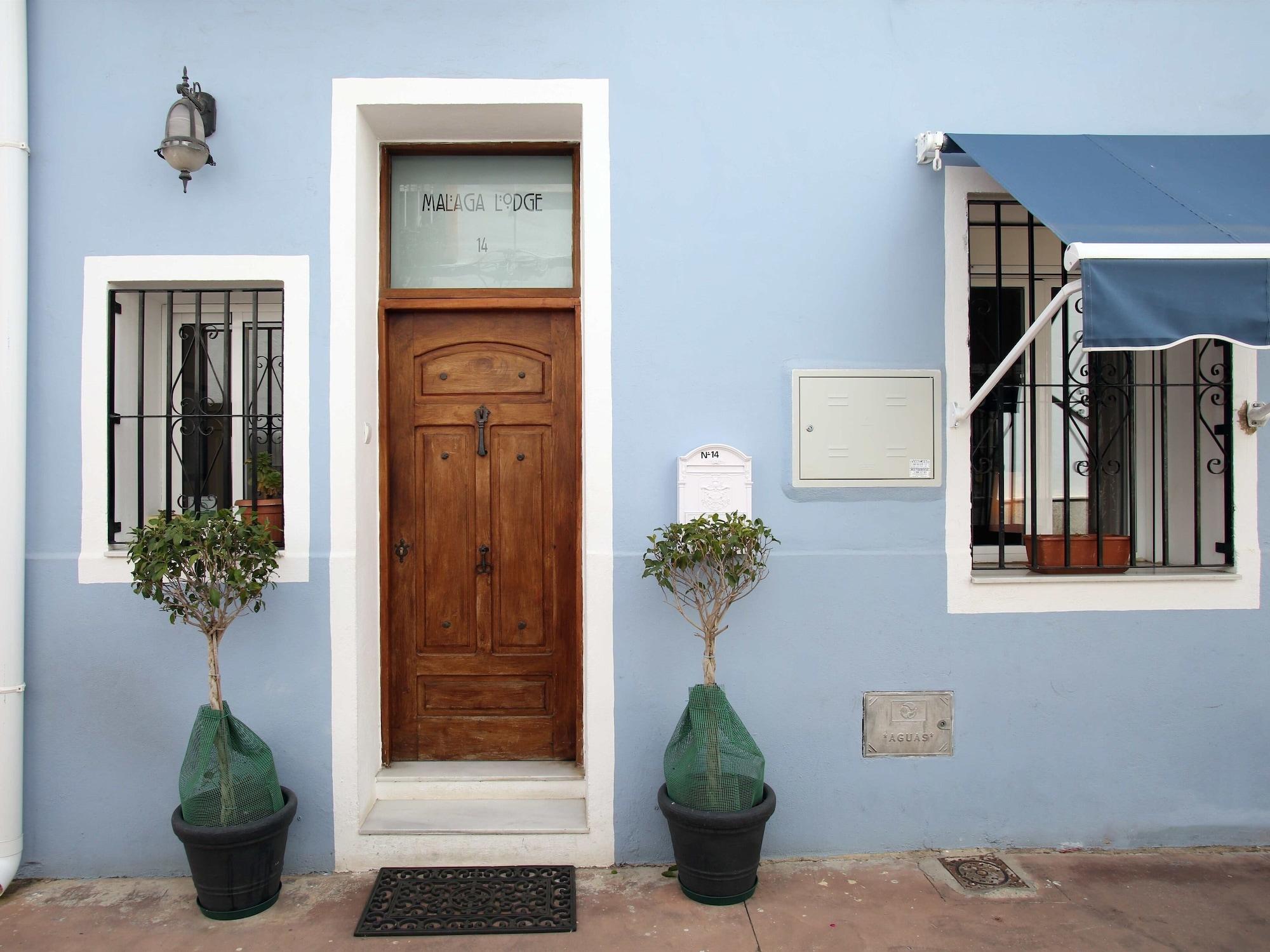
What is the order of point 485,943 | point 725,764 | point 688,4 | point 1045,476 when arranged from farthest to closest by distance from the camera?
point 1045,476 < point 688,4 < point 725,764 < point 485,943

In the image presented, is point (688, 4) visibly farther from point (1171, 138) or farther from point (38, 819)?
point (38, 819)

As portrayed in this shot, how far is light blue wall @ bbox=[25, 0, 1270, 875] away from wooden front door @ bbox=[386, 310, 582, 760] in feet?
1.53

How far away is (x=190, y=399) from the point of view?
3.99 m

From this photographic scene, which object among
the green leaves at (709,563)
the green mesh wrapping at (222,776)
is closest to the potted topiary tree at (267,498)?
the green mesh wrapping at (222,776)

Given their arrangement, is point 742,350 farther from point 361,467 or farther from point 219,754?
point 219,754

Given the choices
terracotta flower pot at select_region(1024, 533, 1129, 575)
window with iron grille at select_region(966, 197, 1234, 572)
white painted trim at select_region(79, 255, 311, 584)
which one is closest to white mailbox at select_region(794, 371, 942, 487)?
window with iron grille at select_region(966, 197, 1234, 572)

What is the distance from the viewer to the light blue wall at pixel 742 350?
374 centimetres

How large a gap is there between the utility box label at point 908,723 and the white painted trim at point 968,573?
17.0 inches

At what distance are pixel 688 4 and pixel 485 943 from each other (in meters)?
4.01

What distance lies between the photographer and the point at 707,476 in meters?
3.74

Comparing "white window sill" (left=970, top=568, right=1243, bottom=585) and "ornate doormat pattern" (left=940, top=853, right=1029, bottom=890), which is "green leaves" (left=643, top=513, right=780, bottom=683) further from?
"ornate doormat pattern" (left=940, top=853, right=1029, bottom=890)

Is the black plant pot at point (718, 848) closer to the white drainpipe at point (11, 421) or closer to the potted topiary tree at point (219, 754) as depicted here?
the potted topiary tree at point (219, 754)

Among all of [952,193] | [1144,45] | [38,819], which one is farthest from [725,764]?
[1144,45]

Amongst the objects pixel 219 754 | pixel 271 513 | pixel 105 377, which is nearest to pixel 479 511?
pixel 271 513
